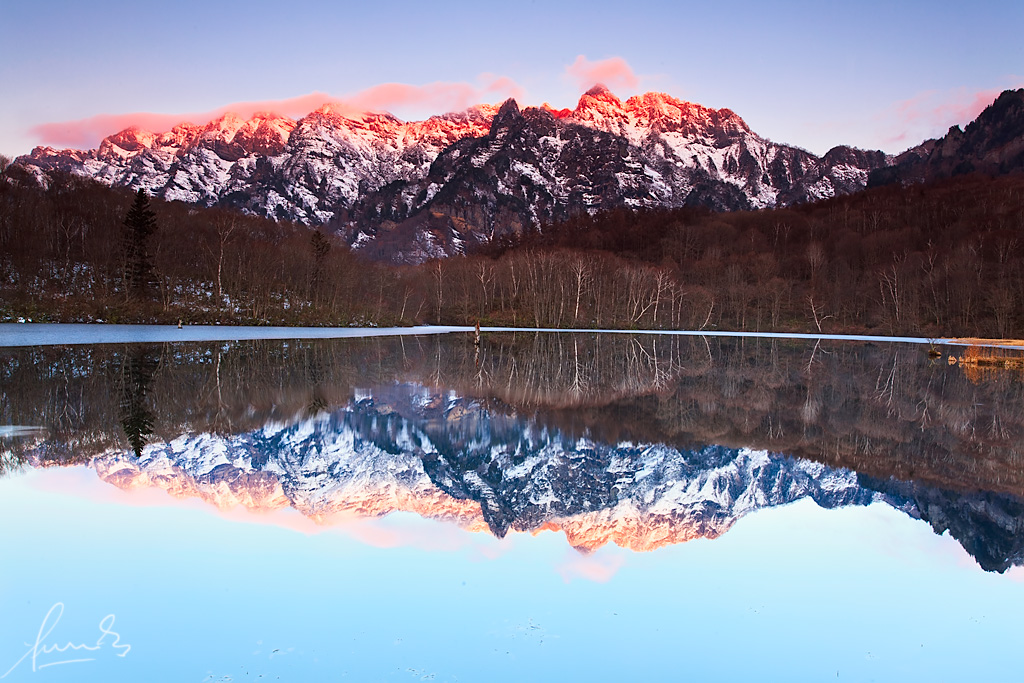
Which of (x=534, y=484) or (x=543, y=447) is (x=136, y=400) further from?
(x=534, y=484)

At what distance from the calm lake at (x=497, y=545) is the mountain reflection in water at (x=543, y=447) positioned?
2.3 inches

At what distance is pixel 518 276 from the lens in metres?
90.9

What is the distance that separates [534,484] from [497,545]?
1831 millimetres

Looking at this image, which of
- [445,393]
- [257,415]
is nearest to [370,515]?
[257,415]

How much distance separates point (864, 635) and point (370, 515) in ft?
13.8

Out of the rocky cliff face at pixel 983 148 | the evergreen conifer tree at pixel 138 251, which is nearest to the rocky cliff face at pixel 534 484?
the evergreen conifer tree at pixel 138 251
